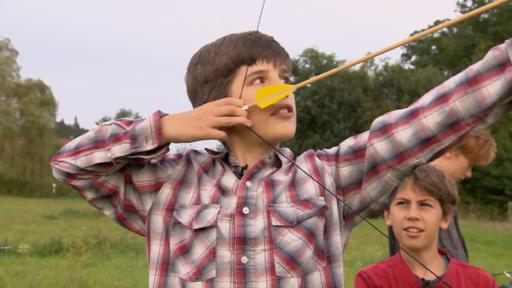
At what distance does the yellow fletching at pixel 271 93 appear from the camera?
5.03ft

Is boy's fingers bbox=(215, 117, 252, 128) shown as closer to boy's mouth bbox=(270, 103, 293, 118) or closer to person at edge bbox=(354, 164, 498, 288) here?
boy's mouth bbox=(270, 103, 293, 118)

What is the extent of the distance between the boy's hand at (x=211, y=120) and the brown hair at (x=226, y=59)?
138mm

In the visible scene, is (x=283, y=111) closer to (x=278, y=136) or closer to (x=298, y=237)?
(x=278, y=136)

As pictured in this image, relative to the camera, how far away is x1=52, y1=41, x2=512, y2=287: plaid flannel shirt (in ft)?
4.84

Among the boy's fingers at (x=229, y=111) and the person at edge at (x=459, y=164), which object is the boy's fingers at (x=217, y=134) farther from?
the person at edge at (x=459, y=164)

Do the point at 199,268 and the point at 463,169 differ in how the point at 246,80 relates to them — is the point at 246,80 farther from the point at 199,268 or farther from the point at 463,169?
the point at 463,169

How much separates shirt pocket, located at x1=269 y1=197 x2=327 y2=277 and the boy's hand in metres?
0.20

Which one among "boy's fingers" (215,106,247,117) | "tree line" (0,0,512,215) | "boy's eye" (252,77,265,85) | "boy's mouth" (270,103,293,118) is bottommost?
"boy's fingers" (215,106,247,117)

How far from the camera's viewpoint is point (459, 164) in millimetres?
2578

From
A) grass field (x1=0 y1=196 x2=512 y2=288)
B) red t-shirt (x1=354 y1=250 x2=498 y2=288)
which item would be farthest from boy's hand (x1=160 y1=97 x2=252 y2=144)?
grass field (x1=0 y1=196 x2=512 y2=288)

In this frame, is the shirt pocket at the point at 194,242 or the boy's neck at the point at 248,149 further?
the boy's neck at the point at 248,149

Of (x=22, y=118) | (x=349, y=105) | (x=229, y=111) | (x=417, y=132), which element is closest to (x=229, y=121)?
(x=229, y=111)

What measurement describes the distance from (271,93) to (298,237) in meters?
0.31

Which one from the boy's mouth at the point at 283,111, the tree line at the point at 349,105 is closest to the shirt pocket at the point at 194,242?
the boy's mouth at the point at 283,111
